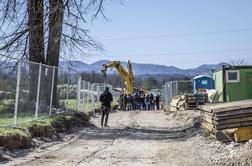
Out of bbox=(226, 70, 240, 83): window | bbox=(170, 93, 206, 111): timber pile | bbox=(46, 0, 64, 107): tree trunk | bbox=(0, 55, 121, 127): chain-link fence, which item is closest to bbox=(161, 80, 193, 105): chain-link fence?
bbox=(170, 93, 206, 111): timber pile

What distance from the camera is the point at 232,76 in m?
28.2

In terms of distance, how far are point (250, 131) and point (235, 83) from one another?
15361 mm

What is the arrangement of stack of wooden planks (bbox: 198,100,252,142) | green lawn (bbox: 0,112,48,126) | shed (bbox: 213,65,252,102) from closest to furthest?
stack of wooden planks (bbox: 198,100,252,142) < green lawn (bbox: 0,112,48,126) < shed (bbox: 213,65,252,102)

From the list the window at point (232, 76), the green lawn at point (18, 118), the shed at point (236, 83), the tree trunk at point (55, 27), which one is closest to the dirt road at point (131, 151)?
the green lawn at point (18, 118)

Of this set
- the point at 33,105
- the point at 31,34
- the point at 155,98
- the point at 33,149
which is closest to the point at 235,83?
the point at 31,34

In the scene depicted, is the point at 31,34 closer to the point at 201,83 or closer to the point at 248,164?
the point at 248,164

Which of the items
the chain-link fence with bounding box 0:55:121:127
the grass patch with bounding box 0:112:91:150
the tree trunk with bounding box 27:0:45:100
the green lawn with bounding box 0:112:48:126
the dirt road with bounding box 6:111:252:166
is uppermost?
the tree trunk with bounding box 27:0:45:100

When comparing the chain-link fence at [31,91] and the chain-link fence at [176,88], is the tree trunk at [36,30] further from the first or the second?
the chain-link fence at [176,88]

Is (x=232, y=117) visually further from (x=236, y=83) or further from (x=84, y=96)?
(x=84, y=96)

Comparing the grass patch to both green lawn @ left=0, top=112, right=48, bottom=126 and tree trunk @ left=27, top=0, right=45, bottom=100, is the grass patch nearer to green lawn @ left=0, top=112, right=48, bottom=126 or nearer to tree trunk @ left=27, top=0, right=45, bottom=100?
green lawn @ left=0, top=112, right=48, bottom=126

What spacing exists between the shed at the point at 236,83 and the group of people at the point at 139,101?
20.8 metres

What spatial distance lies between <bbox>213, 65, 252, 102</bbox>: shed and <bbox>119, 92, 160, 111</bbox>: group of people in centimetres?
2083

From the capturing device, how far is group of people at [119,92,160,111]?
160ft

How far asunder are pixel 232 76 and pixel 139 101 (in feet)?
73.5
